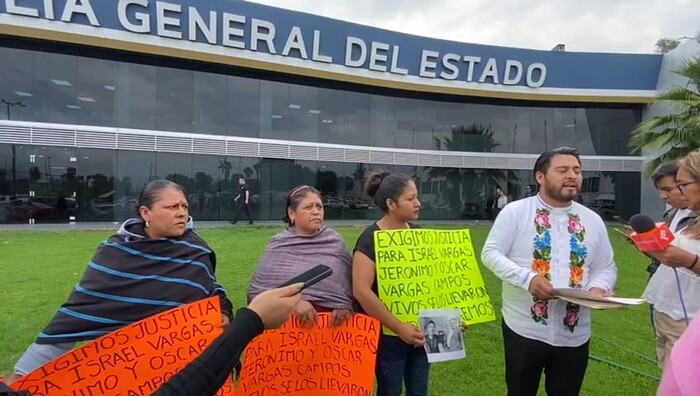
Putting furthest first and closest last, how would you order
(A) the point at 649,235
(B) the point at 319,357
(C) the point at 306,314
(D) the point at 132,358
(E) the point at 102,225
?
(E) the point at 102,225
(B) the point at 319,357
(C) the point at 306,314
(A) the point at 649,235
(D) the point at 132,358

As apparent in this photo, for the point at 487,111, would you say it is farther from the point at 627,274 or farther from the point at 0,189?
the point at 0,189

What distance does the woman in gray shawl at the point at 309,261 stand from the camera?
8.15ft

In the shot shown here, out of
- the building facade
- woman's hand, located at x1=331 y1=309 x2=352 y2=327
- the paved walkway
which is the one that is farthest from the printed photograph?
the building facade

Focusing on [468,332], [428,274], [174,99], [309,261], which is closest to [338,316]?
[309,261]

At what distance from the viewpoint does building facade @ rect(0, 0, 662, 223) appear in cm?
1497

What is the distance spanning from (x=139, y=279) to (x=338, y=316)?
1.06m

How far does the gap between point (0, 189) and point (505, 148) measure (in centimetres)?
2062

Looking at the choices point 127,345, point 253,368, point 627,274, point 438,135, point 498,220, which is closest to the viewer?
point 127,345

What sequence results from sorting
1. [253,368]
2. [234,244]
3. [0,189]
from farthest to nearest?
[0,189], [234,244], [253,368]

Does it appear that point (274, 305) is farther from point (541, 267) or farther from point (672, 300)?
point (672, 300)

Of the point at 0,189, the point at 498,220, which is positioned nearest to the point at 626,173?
the point at 498,220

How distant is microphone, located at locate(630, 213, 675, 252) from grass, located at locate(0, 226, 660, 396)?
1.98m

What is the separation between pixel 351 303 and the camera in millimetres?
2543

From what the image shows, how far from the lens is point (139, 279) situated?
206cm
